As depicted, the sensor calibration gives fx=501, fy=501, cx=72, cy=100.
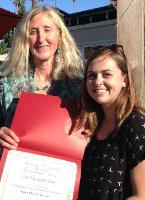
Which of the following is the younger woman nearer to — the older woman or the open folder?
the open folder

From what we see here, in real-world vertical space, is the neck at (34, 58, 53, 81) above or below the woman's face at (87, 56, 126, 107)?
above

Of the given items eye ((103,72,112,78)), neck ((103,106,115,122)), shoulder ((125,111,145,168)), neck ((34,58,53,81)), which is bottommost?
shoulder ((125,111,145,168))

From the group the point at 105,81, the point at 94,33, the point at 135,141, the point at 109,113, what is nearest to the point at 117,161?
the point at 135,141

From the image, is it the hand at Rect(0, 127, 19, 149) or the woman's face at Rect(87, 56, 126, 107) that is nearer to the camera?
the woman's face at Rect(87, 56, 126, 107)

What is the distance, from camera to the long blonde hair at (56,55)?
2615mm

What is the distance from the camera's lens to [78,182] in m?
2.21

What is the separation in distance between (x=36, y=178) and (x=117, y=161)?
0.44 metres

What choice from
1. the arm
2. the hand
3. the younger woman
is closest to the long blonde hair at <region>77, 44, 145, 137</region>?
the younger woman

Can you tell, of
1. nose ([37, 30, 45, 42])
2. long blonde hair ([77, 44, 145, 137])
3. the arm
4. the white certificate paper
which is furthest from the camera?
nose ([37, 30, 45, 42])

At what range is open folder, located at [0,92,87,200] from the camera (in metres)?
2.26

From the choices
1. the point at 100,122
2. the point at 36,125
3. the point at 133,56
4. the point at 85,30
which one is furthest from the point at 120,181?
the point at 85,30

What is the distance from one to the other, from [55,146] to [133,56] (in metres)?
0.68

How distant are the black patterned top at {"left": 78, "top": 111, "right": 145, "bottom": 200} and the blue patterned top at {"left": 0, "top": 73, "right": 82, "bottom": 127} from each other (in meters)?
0.51

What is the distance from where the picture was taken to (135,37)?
105 inches
